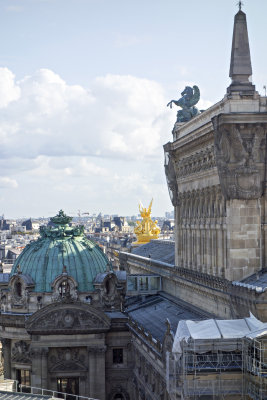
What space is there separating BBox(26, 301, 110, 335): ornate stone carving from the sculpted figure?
22423 mm

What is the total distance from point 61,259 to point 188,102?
24183 millimetres

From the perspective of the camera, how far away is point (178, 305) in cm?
7162

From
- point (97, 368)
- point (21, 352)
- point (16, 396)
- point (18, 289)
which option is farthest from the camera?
point (18, 289)

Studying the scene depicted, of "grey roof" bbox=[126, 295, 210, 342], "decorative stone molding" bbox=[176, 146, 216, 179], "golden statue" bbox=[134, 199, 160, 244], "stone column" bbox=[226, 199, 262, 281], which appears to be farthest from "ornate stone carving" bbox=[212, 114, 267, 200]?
"golden statue" bbox=[134, 199, 160, 244]

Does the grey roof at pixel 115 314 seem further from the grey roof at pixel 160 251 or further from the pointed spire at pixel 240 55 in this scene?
the pointed spire at pixel 240 55

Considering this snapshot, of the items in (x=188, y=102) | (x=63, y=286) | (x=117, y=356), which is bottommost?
(x=117, y=356)

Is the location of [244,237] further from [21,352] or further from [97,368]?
[21,352]

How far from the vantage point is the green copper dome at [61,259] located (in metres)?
82.8

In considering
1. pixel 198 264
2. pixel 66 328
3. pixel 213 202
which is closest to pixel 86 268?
pixel 66 328

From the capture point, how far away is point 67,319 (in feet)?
253

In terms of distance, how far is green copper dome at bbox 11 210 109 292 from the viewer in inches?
3258

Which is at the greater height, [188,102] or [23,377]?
[188,102]

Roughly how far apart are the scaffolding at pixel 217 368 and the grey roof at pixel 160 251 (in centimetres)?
3630

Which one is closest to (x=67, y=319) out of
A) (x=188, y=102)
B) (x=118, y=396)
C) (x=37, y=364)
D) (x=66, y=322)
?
(x=66, y=322)
